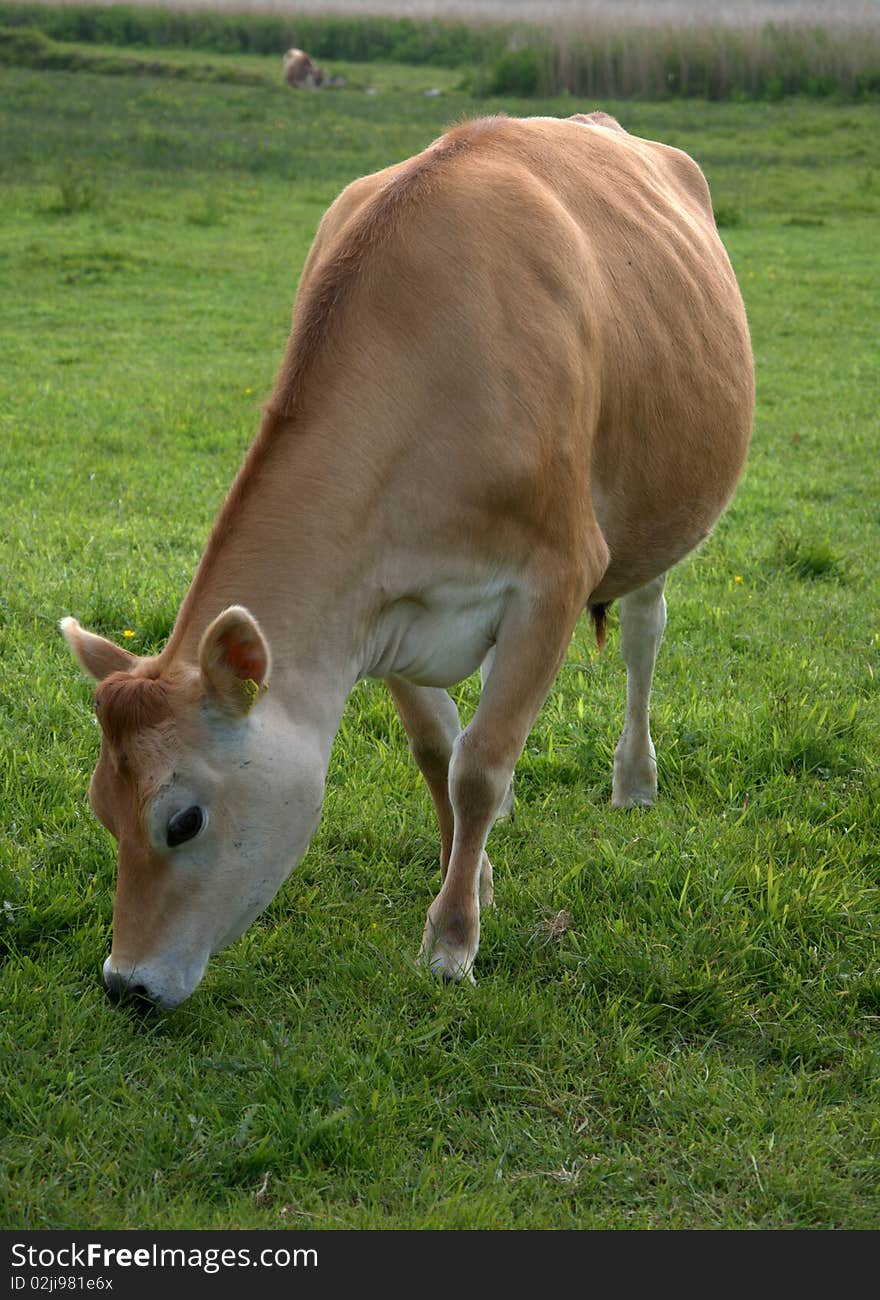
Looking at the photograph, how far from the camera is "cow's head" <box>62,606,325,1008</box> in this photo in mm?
2805

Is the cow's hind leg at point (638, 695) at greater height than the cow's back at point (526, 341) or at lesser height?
lesser

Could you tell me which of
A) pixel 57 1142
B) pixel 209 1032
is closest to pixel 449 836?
pixel 209 1032

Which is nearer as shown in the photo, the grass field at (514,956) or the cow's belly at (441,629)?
the grass field at (514,956)

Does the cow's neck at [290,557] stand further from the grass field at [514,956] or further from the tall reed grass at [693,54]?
the tall reed grass at [693,54]

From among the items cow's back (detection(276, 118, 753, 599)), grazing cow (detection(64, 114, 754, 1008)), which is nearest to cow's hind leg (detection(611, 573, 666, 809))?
cow's back (detection(276, 118, 753, 599))

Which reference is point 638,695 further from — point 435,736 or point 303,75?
point 303,75

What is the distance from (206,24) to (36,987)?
43.4m

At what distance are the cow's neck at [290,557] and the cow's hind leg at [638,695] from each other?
5.48 feet

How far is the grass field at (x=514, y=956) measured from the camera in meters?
2.86

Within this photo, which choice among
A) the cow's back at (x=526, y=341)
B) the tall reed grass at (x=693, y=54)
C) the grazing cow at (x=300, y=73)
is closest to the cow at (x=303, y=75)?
the grazing cow at (x=300, y=73)

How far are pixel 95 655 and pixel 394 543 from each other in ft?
2.24

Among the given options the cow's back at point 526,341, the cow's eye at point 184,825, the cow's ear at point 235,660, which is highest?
the cow's back at point 526,341

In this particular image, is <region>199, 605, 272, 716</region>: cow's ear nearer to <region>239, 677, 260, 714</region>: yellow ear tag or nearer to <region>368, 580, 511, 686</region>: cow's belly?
<region>239, 677, 260, 714</region>: yellow ear tag

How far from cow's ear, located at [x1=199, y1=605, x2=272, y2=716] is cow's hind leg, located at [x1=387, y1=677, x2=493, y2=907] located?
958 mm
